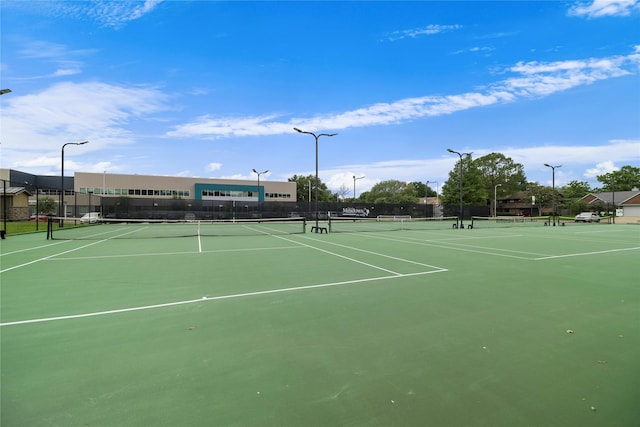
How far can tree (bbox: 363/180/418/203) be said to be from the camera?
9331 cm

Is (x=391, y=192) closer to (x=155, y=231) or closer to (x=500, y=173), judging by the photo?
(x=500, y=173)

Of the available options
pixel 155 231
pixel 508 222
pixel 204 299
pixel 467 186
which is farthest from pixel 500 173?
pixel 204 299

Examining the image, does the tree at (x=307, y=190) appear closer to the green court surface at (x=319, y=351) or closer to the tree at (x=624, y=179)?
the tree at (x=624, y=179)

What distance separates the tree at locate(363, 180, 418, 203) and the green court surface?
87.5 m

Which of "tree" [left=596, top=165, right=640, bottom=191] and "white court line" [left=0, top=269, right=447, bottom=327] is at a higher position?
"tree" [left=596, top=165, right=640, bottom=191]

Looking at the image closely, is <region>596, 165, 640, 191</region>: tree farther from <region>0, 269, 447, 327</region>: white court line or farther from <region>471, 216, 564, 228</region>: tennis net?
<region>0, 269, 447, 327</region>: white court line

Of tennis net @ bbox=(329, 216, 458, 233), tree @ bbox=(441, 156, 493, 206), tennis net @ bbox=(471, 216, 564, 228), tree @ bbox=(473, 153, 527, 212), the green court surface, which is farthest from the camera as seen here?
tree @ bbox=(473, 153, 527, 212)

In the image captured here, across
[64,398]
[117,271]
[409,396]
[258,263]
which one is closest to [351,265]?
[258,263]

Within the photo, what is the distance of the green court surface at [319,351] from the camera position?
2.57m

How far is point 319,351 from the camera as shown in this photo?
11.8 feet

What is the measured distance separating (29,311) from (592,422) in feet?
22.1

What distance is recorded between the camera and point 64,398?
8.93ft

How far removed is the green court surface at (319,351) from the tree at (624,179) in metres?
113

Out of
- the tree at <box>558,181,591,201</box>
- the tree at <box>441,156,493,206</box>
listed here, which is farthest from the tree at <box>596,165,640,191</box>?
the tree at <box>441,156,493,206</box>
